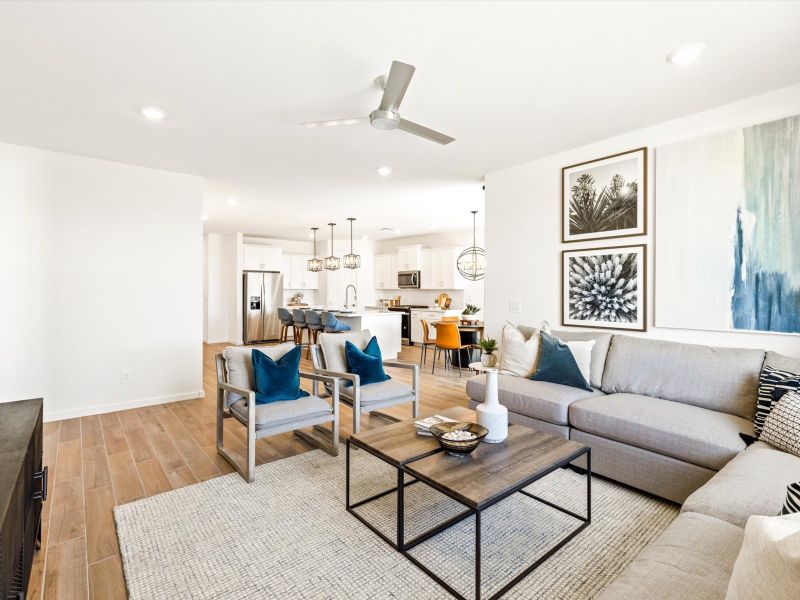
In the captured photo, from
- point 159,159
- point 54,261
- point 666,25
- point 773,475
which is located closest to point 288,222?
point 159,159

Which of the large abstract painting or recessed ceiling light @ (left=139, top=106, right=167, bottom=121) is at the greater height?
recessed ceiling light @ (left=139, top=106, right=167, bottom=121)

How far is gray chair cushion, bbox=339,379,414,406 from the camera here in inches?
127

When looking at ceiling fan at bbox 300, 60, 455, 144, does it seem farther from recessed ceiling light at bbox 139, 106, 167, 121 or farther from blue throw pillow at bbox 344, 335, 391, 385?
blue throw pillow at bbox 344, 335, 391, 385

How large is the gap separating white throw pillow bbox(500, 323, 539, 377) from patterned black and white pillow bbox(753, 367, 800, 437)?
1438 mm

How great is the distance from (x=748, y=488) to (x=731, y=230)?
1979 mm

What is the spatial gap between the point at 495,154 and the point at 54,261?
4352 millimetres

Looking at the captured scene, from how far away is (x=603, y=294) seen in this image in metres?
3.51

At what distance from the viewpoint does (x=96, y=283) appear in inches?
157

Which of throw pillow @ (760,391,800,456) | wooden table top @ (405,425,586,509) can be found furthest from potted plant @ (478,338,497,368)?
throw pillow @ (760,391,800,456)

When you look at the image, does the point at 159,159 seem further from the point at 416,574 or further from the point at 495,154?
the point at 416,574

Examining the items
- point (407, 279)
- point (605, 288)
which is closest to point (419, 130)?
point (605, 288)

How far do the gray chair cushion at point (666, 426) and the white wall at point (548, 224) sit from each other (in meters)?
0.73

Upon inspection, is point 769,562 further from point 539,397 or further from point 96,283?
point 96,283

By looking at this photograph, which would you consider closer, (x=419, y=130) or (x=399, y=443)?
(x=399, y=443)
